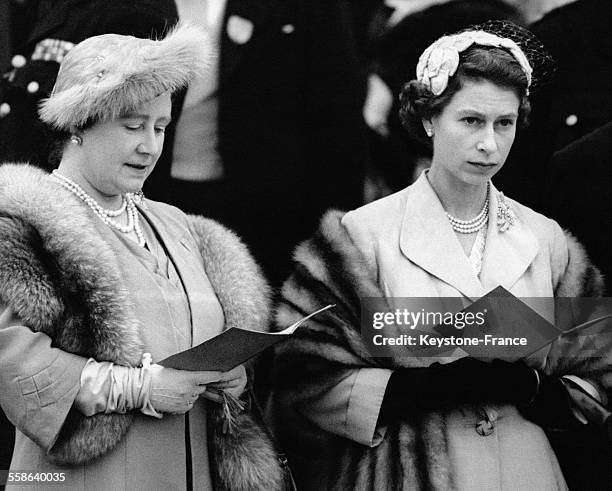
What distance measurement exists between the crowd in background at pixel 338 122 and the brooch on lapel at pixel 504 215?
0.15 m

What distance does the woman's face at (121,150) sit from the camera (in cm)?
272

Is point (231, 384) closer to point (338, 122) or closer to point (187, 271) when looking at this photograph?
point (187, 271)

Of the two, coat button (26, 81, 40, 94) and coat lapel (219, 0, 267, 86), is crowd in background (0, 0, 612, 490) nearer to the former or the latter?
coat lapel (219, 0, 267, 86)

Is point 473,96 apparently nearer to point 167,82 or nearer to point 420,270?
point 420,270

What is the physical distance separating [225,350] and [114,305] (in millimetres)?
305

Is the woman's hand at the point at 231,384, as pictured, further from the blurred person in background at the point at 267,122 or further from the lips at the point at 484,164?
the lips at the point at 484,164

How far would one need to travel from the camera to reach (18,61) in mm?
3219

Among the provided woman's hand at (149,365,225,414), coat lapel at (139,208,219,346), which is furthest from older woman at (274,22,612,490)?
woman's hand at (149,365,225,414)

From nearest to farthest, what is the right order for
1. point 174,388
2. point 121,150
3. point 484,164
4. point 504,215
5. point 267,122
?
point 174,388, point 121,150, point 484,164, point 504,215, point 267,122

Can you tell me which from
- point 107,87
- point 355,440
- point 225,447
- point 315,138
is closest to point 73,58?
point 107,87

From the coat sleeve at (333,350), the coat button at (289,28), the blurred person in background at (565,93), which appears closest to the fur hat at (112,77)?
→ the coat button at (289,28)

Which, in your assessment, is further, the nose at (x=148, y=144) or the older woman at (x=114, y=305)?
the nose at (x=148, y=144)

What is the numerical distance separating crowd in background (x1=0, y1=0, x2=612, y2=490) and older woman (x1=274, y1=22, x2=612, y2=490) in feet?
0.42

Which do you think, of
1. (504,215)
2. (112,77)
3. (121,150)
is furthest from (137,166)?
(504,215)
